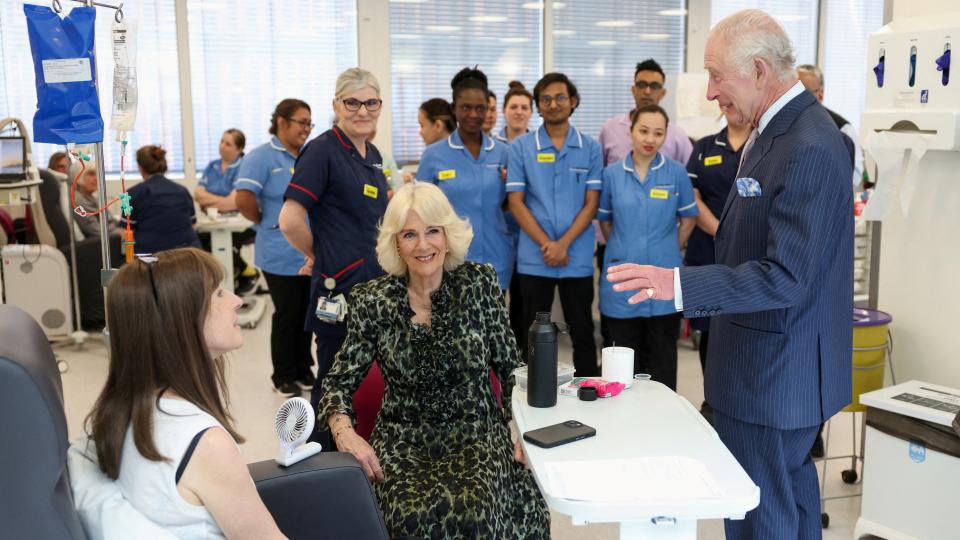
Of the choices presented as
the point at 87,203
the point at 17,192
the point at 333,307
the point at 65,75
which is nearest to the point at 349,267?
the point at 333,307

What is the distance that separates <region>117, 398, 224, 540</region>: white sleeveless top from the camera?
1439 millimetres

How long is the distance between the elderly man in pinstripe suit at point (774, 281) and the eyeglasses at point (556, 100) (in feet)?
6.48

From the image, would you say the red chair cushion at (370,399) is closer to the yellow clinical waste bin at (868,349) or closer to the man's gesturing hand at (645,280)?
the man's gesturing hand at (645,280)

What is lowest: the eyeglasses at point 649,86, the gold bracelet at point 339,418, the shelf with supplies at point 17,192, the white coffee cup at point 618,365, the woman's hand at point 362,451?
the woman's hand at point 362,451

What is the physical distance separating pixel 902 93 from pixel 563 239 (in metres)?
1.49

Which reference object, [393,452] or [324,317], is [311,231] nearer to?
[324,317]

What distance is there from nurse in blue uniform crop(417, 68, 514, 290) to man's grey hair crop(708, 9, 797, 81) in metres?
2.11

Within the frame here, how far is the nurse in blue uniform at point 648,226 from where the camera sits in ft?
12.5

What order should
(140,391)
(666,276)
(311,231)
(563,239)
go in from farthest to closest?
(563,239)
(311,231)
(666,276)
(140,391)

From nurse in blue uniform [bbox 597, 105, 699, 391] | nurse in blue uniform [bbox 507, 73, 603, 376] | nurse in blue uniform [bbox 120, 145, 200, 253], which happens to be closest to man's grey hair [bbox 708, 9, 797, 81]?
nurse in blue uniform [bbox 597, 105, 699, 391]

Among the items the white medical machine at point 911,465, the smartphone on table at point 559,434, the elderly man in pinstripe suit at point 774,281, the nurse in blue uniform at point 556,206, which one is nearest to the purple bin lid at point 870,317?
the white medical machine at point 911,465

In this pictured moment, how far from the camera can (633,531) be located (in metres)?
1.65

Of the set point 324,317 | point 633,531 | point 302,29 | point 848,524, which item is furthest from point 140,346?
point 302,29

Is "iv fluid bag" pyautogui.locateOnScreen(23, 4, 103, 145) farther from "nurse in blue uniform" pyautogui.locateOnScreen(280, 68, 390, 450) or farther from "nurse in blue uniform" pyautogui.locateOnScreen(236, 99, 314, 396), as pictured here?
"nurse in blue uniform" pyautogui.locateOnScreen(236, 99, 314, 396)
